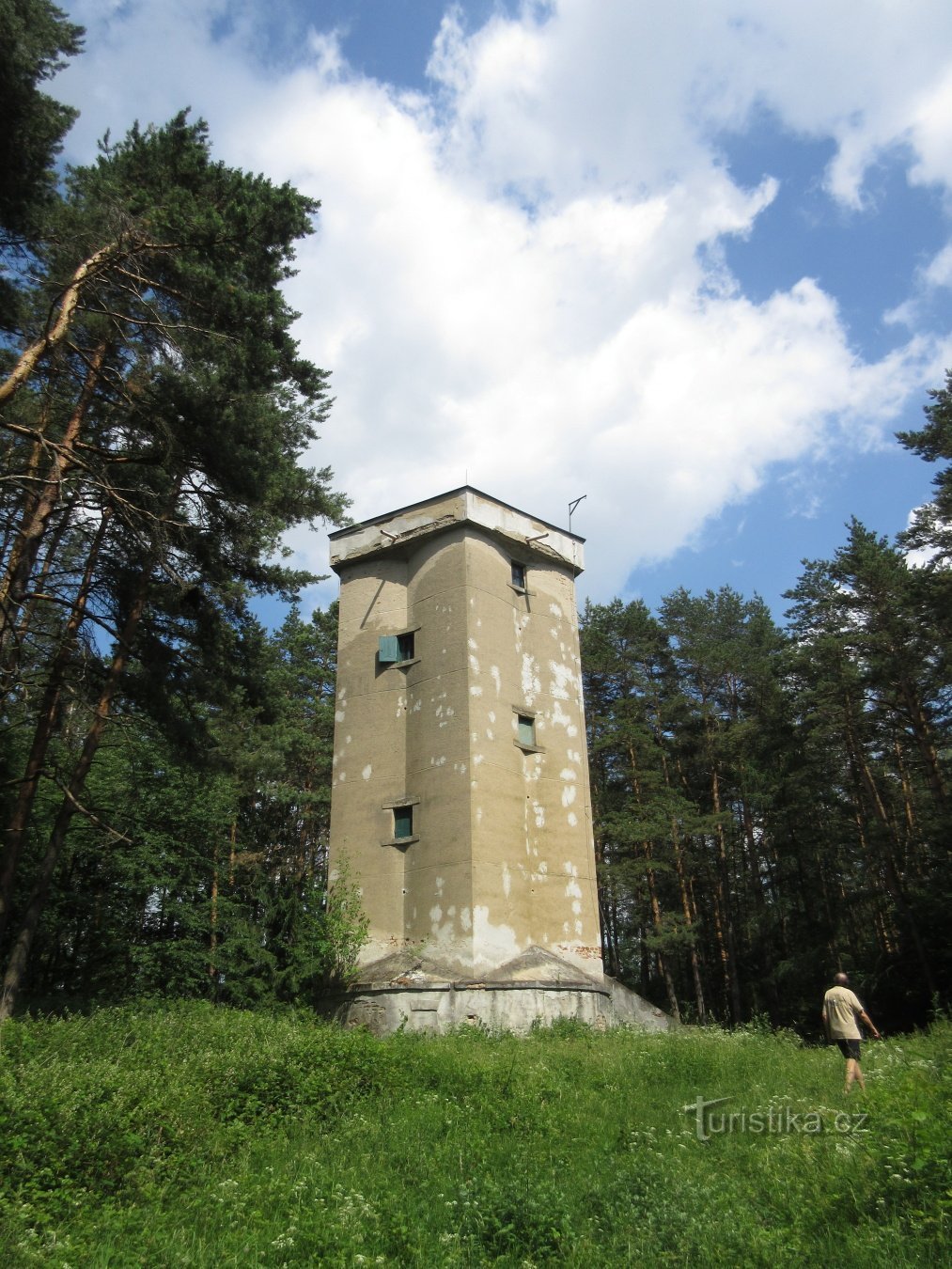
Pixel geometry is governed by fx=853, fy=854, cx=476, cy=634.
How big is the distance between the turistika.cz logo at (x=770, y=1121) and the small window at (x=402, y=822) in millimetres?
9767

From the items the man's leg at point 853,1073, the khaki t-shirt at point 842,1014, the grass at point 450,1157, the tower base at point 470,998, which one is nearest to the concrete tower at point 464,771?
the tower base at point 470,998

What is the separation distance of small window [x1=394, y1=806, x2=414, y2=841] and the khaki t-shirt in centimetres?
944

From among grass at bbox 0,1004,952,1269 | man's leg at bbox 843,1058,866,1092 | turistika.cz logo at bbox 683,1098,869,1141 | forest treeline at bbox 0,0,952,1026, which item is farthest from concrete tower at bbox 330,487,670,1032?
turistika.cz logo at bbox 683,1098,869,1141

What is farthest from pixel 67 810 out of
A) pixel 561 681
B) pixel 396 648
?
pixel 561 681

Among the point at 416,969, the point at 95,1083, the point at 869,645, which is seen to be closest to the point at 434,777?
the point at 416,969

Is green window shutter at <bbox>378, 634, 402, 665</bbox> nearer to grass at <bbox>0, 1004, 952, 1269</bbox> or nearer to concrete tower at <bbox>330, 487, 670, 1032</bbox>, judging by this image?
concrete tower at <bbox>330, 487, 670, 1032</bbox>

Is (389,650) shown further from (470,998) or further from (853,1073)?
(853,1073)

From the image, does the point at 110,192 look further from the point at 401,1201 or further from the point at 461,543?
Answer: the point at 401,1201

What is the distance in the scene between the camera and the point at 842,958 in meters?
26.4

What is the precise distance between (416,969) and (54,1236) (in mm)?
10980

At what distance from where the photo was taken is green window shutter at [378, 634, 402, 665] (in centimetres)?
1933

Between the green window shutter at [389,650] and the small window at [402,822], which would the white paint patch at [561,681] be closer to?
the green window shutter at [389,650]

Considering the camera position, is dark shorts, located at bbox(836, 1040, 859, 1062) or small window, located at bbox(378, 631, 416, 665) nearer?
dark shorts, located at bbox(836, 1040, 859, 1062)

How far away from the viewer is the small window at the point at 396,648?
762 inches
